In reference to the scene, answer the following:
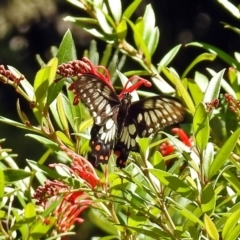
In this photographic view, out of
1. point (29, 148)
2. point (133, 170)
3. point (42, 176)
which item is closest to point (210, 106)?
point (133, 170)

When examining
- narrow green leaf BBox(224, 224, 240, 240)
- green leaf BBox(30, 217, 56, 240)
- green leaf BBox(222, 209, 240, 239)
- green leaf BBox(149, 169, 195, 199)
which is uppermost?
green leaf BBox(149, 169, 195, 199)

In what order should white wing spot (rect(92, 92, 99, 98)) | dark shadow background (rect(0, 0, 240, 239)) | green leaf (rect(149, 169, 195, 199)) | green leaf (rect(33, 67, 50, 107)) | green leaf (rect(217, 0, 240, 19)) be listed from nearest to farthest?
1. green leaf (rect(149, 169, 195, 199))
2. green leaf (rect(33, 67, 50, 107))
3. white wing spot (rect(92, 92, 99, 98))
4. green leaf (rect(217, 0, 240, 19))
5. dark shadow background (rect(0, 0, 240, 239))

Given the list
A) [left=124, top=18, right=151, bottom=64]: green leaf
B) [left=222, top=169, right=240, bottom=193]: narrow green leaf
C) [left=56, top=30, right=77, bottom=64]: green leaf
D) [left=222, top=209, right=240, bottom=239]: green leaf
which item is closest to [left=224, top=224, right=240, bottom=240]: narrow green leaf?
[left=222, top=209, right=240, bottom=239]: green leaf

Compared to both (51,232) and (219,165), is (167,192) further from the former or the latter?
(51,232)

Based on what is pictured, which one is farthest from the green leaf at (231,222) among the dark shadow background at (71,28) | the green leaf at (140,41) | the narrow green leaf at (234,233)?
the dark shadow background at (71,28)

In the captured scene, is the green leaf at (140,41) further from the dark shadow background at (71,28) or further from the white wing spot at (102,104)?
the dark shadow background at (71,28)

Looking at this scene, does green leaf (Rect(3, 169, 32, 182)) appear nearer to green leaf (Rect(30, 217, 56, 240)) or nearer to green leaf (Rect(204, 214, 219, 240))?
green leaf (Rect(30, 217, 56, 240))

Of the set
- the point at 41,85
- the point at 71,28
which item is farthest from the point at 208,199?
the point at 71,28
